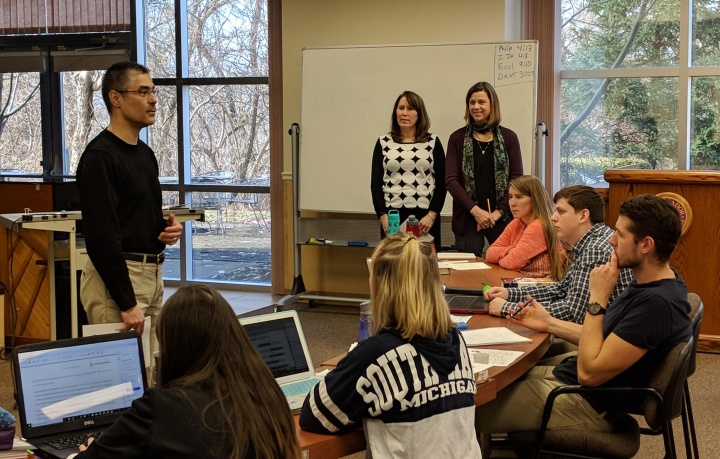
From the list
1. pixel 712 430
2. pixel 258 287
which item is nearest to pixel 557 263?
pixel 712 430

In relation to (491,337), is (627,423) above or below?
below

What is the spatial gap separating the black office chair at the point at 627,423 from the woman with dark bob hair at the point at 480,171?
8.46 feet

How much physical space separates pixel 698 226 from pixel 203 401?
4327 millimetres

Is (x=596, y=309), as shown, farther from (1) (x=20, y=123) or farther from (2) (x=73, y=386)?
(1) (x=20, y=123)

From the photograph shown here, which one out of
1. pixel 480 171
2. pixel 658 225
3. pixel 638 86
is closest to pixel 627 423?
pixel 658 225

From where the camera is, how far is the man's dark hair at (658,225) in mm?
2691

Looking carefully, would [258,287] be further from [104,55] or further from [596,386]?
[596,386]

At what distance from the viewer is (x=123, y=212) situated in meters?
3.08

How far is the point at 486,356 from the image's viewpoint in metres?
2.78

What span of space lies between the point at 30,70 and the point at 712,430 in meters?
6.96

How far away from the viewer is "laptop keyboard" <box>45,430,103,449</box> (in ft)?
7.10

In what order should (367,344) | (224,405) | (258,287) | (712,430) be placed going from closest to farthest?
(224,405)
(367,344)
(712,430)
(258,287)

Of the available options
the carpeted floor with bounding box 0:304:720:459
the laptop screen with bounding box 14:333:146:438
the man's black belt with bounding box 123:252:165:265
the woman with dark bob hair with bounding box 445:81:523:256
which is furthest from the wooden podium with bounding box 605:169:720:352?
the laptop screen with bounding box 14:333:146:438

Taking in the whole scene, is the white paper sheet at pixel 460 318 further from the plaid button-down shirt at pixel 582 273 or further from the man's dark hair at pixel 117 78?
the man's dark hair at pixel 117 78
